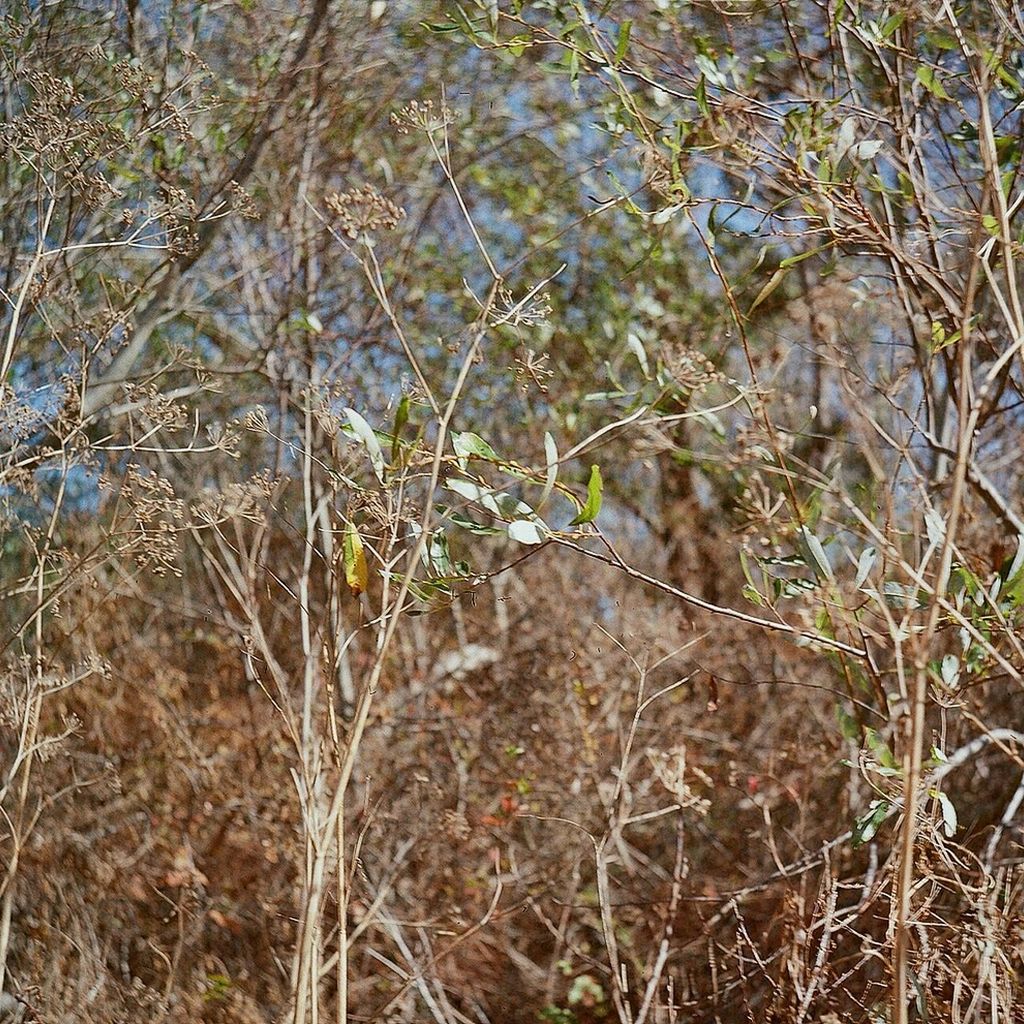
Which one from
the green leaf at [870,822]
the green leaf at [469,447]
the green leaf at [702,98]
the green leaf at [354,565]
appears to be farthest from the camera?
the green leaf at [702,98]

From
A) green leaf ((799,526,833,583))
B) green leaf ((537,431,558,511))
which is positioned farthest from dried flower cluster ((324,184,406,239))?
green leaf ((799,526,833,583))

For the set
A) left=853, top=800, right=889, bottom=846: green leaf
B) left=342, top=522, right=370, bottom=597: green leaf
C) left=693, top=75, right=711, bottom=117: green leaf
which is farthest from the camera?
left=693, top=75, right=711, bottom=117: green leaf

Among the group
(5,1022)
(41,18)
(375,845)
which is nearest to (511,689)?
(375,845)

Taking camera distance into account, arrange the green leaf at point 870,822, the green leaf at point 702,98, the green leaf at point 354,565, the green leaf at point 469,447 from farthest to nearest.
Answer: the green leaf at point 702,98, the green leaf at point 870,822, the green leaf at point 469,447, the green leaf at point 354,565

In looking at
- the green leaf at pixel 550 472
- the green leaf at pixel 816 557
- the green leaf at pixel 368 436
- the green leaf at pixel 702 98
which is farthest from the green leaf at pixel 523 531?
the green leaf at pixel 702 98

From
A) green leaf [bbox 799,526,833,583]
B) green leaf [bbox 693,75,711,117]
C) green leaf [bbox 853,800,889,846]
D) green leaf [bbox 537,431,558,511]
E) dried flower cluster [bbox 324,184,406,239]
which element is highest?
green leaf [bbox 693,75,711,117]

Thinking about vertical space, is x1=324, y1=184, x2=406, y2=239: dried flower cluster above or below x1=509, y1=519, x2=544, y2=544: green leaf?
above

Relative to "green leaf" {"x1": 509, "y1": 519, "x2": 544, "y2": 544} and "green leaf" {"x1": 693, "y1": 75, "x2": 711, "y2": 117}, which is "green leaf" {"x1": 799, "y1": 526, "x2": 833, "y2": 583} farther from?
"green leaf" {"x1": 693, "y1": 75, "x2": 711, "y2": 117}

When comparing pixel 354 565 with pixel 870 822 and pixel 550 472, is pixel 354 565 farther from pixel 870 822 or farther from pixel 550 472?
pixel 870 822

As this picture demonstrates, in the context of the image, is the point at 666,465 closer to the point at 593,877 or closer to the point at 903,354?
the point at 903,354

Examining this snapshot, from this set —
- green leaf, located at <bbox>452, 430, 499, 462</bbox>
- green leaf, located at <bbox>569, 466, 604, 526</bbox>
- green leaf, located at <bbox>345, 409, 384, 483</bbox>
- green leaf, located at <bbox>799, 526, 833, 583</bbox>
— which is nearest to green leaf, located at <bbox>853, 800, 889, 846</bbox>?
green leaf, located at <bbox>799, 526, 833, 583</bbox>

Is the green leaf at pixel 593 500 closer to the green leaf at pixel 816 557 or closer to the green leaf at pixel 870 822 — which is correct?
the green leaf at pixel 816 557

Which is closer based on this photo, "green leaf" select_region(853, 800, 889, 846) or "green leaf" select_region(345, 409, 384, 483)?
"green leaf" select_region(345, 409, 384, 483)

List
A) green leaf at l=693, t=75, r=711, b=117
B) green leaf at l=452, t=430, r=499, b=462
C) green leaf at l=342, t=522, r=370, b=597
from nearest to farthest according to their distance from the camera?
green leaf at l=342, t=522, r=370, b=597 → green leaf at l=452, t=430, r=499, b=462 → green leaf at l=693, t=75, r=711, b=117
